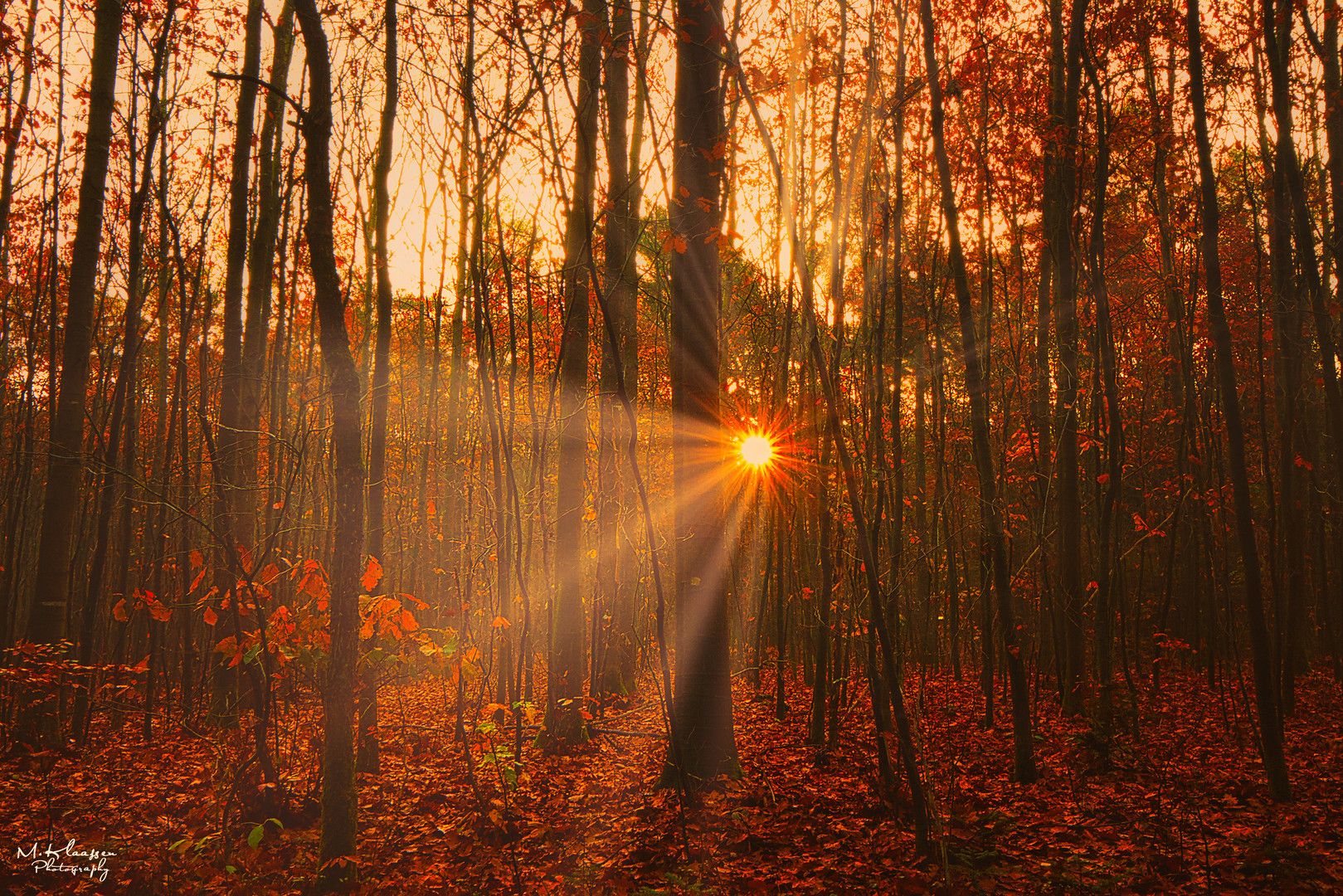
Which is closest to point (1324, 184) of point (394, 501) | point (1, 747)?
point (1, 747)

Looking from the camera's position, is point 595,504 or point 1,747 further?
point 595,504

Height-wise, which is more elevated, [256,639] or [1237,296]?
[1237,296]

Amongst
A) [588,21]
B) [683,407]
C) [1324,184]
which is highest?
[1324,184]

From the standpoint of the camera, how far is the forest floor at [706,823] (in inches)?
153

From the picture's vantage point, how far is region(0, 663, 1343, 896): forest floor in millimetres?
3891

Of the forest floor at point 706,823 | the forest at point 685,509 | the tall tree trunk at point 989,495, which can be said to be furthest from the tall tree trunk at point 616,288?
the tall tree trunk at point 989,495

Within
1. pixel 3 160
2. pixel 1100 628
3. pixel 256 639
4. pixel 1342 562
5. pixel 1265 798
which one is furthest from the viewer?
pixel 1342 562

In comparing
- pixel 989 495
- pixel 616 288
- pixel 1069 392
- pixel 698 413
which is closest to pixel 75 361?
pixel 616 288

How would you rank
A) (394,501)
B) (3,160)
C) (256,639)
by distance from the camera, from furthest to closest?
1. (394,501)
2. (3,160)
3. (256,639)

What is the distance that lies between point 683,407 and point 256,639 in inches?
138

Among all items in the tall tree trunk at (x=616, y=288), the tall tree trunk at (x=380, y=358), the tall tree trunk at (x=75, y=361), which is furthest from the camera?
the tall tree trunk at (x=616, y=288)

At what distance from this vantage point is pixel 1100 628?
25.3ft

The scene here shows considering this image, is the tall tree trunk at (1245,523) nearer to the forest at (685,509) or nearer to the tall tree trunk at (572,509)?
the forest at (685,509)

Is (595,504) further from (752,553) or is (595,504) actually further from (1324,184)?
(1324,184)
